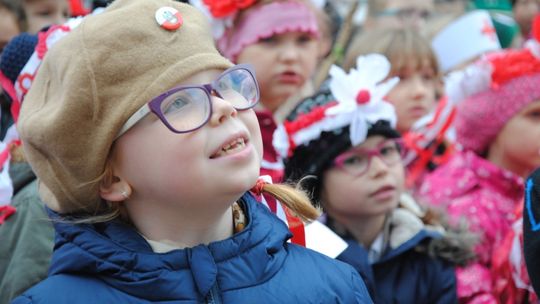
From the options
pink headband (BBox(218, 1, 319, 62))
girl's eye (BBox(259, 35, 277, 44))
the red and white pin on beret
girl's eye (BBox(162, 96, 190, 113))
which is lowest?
girl's eye (BBox(259, 35, 277, 44))

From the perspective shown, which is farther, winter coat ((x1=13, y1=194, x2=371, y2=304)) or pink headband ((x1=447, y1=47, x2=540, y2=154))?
pink headband ((x1=447, y1=47, x2=540, y2=154))

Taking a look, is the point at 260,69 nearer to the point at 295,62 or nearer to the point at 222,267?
the point at 295,62

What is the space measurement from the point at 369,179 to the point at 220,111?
1.54 m

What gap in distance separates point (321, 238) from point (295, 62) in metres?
1.59

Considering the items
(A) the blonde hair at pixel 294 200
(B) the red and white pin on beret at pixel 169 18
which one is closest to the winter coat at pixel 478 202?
(A) the blonde hair at pixel 294 200

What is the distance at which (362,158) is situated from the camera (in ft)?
11.8

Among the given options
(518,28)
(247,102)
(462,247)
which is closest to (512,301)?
(462,247)

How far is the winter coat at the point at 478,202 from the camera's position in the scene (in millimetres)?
3600

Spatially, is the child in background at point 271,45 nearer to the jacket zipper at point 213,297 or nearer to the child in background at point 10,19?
the child in background at point 10,19

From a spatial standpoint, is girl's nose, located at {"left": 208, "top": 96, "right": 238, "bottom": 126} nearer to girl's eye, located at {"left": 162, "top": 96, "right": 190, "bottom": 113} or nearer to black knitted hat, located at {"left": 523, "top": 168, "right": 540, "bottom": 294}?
girl's eye, located at {"left": 162, "top": 96, "right": 190, "bottom": 113}

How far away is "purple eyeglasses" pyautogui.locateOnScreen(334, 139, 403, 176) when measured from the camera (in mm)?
3584

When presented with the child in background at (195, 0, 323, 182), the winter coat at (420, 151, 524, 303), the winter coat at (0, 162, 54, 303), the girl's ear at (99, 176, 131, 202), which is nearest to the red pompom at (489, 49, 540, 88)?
the winter coat at (420, 151, 524, 303)

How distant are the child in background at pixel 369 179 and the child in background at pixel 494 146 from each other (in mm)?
405

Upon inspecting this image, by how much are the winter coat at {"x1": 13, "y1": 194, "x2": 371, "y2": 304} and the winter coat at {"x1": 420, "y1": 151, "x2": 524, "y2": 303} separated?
1.44 meters
